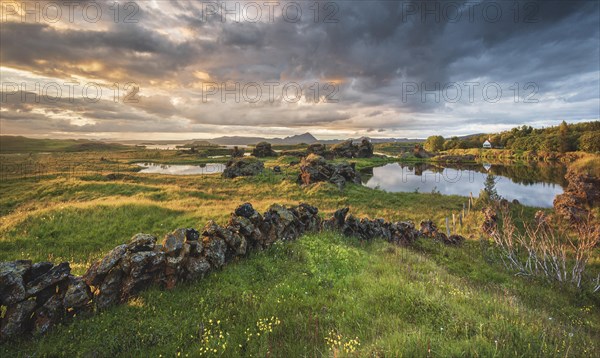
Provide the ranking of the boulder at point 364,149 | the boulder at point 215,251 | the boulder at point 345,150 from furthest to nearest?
the boulder at point 364,149 → the boulder at point 345,150 → the boulder at point 215,251

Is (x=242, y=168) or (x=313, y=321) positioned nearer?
(x=313, y=321)

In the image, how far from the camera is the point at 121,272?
8.10 meters

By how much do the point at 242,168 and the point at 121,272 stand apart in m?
57.4

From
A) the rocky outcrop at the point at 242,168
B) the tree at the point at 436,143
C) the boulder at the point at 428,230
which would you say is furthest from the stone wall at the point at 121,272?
the tree at the point at 436,143

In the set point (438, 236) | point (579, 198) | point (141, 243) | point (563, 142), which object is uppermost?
point (563, 142)

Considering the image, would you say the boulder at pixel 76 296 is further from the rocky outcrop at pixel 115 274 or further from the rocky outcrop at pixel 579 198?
the rocky outcrop at pixel 579 198

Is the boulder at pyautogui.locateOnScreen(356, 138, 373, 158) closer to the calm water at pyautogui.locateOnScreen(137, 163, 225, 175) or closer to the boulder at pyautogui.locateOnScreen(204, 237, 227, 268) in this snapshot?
the calm water at pyautogui.locateOnScreen(137, 163, 225, 175)

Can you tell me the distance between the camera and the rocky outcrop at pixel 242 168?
63.4 meters

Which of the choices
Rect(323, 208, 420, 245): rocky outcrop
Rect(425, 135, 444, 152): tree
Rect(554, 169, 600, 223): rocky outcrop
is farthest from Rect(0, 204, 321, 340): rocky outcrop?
Rect(425, 135, 444, 152): tree

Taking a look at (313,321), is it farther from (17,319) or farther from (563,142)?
(563,142)

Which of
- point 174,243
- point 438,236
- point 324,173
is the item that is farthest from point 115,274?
point 324,173

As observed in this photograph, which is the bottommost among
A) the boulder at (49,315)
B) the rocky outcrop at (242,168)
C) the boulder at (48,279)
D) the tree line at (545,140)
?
the boulder at (49,315)

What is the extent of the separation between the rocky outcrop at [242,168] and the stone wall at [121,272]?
51120 mm

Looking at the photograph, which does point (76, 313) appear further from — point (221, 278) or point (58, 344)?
point (221, 278)
